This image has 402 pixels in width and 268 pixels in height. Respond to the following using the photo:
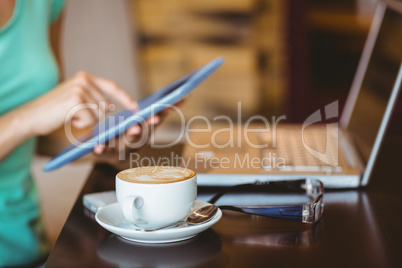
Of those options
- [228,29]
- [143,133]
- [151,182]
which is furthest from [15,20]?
[228,29]

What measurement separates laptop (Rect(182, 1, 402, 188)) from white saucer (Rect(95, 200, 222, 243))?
20 cm

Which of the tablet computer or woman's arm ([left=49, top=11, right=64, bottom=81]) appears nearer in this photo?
the tablet computer

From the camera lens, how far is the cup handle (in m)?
0.45

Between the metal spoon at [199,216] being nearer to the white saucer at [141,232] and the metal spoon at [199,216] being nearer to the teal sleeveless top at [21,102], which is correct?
the white saucer at [141,232]

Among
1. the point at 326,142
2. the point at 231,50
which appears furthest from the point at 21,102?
the point at 231,50

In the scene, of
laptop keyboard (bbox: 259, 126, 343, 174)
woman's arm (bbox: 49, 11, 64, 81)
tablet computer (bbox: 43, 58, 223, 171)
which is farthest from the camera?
woman's arm (bbox: 49, 11, 64, 81)

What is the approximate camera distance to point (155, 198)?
45 centimetres

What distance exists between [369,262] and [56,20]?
39.9 inches

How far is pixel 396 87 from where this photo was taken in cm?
68

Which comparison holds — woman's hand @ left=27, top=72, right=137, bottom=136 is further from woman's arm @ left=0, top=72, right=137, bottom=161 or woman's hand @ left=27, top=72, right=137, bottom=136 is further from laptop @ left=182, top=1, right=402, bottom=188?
laptop @ left=182, top=1, right=402, bottom=188

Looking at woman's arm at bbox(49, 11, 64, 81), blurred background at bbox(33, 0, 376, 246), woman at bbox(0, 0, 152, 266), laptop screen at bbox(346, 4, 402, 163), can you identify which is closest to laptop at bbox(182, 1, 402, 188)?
laptop screen at bbox(346, 4, 402, 163)

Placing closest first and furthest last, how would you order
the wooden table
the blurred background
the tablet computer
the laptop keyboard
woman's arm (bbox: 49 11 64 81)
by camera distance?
the wooden table → the tablet computer → the laptop keyboard → woman's arm (bbox: 49 11 64 81) → the blurred background

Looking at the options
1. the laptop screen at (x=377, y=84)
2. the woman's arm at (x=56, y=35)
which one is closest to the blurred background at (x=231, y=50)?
the woman's arm at (x=56, y=35)

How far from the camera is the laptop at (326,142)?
0.68 metres
